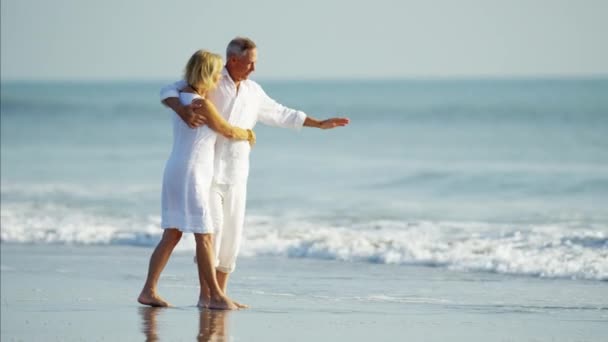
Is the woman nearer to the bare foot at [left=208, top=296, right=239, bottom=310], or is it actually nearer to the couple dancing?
the couple dancing

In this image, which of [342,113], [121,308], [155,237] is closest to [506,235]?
[155,237]

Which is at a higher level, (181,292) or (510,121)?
(510,121)

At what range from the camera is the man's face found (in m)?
7.65

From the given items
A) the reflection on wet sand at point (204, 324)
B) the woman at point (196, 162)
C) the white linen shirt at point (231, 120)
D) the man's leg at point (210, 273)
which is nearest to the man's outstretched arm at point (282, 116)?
the white linen shirt at point (231, 120)

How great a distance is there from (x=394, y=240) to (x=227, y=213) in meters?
4.24

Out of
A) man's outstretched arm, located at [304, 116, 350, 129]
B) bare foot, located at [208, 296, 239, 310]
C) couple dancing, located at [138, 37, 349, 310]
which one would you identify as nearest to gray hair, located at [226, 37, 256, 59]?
couple dancing, located at [138, 37, 349, 310]

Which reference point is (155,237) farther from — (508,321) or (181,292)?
(508,321)

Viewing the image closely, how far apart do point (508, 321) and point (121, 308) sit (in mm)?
2356

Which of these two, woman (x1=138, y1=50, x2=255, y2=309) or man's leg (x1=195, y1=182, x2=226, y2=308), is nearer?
woman (x1=138, y1=50, x2=255, y2=309)

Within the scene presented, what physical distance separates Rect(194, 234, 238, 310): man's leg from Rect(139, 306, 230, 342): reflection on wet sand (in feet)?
0.22

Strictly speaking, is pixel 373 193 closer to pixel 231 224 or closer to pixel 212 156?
pixel 231 224

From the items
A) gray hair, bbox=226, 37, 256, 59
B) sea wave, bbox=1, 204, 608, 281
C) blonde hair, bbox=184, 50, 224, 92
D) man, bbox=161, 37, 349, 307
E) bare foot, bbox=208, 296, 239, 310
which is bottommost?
bare foot, bbox=208, 296, 239, 310

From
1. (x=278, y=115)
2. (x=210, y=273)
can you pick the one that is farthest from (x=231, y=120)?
(x=210, y=273)

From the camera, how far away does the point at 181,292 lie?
8.72 m
